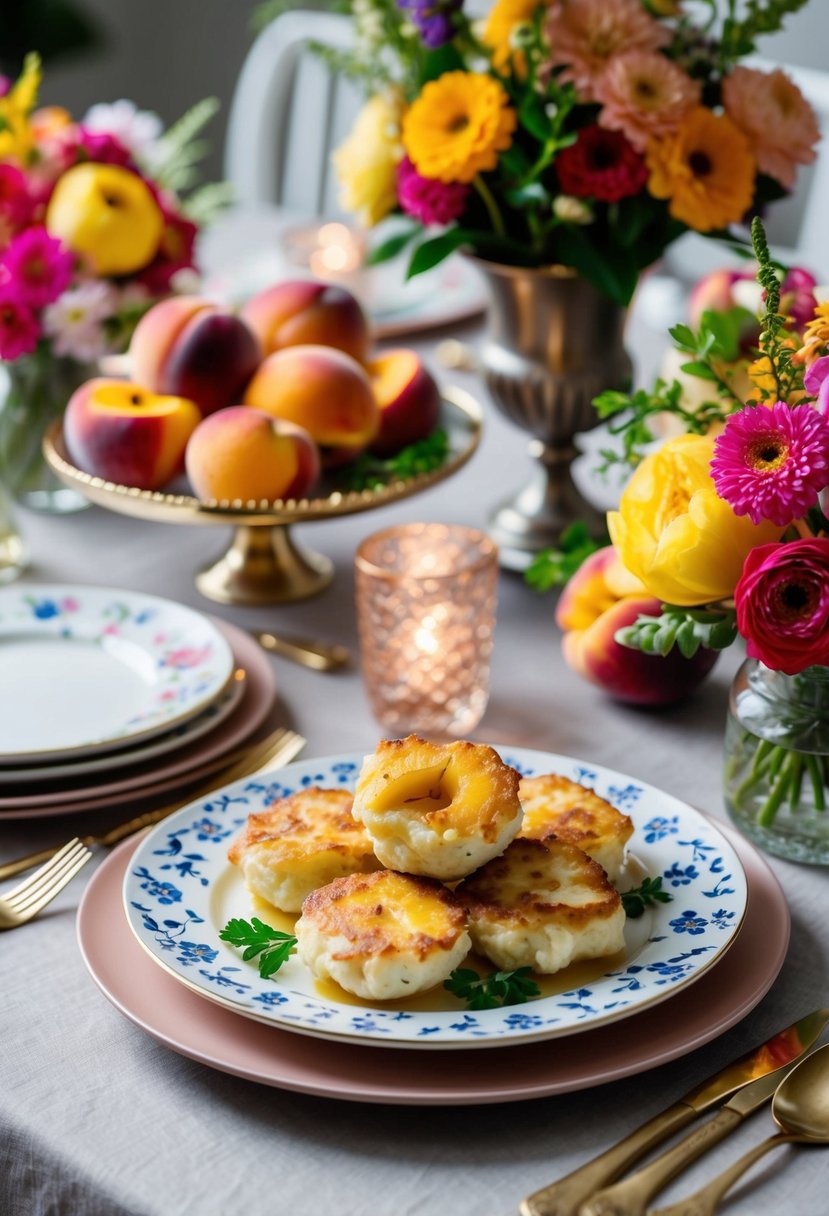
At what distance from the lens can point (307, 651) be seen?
3.84 feet

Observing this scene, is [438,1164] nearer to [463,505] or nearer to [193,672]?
[193,672]

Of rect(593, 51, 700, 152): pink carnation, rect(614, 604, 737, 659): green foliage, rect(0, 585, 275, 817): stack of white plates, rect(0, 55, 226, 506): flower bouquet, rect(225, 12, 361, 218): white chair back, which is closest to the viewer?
rect(614, 604, 737, 659): green foliage

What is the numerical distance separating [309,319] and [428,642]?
405 millimetres

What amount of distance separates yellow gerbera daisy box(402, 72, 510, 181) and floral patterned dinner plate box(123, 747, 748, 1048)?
1.67 feet

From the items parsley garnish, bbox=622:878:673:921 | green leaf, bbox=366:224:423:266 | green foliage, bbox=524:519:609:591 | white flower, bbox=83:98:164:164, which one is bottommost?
parsley garnish, bbox=622:878:673:921

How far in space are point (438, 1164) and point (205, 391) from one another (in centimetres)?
75

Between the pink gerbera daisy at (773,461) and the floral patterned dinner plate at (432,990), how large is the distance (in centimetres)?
21

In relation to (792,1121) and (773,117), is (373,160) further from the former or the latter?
(792,1121)

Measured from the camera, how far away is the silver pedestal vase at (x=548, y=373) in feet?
4.13

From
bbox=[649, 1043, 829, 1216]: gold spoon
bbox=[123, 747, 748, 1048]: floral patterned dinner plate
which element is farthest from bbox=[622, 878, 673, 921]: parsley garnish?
bbox=[649, 1043, 829, 1216]: gold spoon

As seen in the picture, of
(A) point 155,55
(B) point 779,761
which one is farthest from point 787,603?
(A) point 155,55

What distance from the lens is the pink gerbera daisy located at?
2.40 ft

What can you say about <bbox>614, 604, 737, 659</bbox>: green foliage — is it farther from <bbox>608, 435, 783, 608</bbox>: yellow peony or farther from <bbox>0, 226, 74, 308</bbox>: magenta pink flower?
<bbox>0, 226, 74, 308</bbox>: magenta pink flower

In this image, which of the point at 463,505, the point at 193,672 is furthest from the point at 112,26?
the point at 193,672
